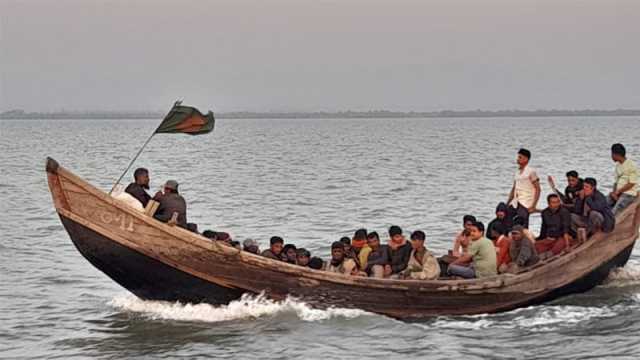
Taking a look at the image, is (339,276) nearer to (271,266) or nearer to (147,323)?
(271,266)

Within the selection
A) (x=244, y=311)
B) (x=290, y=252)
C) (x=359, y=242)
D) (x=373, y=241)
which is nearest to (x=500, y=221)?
(x=373, y=241)

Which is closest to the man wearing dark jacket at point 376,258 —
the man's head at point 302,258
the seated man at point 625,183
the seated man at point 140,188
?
the man's head at point 302,258

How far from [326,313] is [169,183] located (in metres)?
3.03

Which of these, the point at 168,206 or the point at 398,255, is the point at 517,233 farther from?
the point at 168,206

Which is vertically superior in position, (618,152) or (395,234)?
(618,152)

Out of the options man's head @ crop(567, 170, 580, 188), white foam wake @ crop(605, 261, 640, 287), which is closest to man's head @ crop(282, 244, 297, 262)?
man's head @ crop(567, 170, 580, 188)

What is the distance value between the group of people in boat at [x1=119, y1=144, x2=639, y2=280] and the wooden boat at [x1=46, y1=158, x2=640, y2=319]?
12.5 inches

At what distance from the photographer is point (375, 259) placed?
50.6ft

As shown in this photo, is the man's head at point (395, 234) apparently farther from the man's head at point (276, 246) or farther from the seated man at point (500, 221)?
the seated man at point (500, 221)

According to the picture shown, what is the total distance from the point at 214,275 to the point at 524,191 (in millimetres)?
5774

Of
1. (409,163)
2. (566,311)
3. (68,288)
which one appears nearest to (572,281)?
(566,311)

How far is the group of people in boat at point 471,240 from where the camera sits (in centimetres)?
1509

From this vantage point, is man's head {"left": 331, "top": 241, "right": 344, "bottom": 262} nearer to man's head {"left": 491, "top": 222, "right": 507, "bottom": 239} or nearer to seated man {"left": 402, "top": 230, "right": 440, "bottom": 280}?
seated man {"left": 402, "top": 230, "right": 440, "bottom": 280}

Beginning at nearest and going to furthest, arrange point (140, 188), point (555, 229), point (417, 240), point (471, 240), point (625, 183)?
point (140, 188)
point (417, 240)
point (471, 240)
point (555, 229)
point (625, 183)
